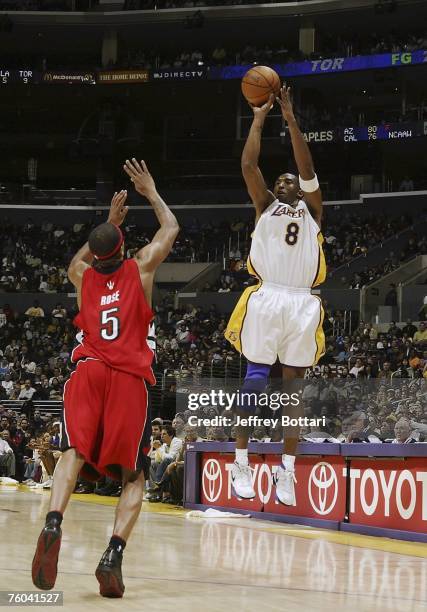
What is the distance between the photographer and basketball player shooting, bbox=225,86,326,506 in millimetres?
7062

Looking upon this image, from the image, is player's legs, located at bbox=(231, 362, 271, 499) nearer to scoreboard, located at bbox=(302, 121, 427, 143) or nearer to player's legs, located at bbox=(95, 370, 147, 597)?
player's legs, located at bbox=(95, 370, 147, 597)

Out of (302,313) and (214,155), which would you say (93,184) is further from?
(302,313)

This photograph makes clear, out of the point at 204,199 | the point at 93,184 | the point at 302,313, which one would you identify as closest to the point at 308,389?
the point at 302,313

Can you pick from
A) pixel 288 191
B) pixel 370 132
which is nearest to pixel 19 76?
pixel 370 132

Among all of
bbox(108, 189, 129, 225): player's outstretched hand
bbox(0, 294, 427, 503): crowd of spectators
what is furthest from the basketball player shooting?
bbox(0, 294, 427, 503): crowd of spectators

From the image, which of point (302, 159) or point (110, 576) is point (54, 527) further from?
point (302, 159)

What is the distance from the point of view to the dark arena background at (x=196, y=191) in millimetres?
17312

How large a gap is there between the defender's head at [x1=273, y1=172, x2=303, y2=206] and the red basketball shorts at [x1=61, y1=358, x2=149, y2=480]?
218 cm

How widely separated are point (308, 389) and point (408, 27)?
27501 mm

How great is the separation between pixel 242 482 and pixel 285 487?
31 cm

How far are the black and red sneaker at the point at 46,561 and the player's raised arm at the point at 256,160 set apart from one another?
2906 millimetres

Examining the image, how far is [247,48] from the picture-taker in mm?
36812

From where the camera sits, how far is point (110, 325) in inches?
229

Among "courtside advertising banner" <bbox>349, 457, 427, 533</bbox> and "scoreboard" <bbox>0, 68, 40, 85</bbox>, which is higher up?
"scoreboard" <bbox>0, 68, 40, 85</bbox>
